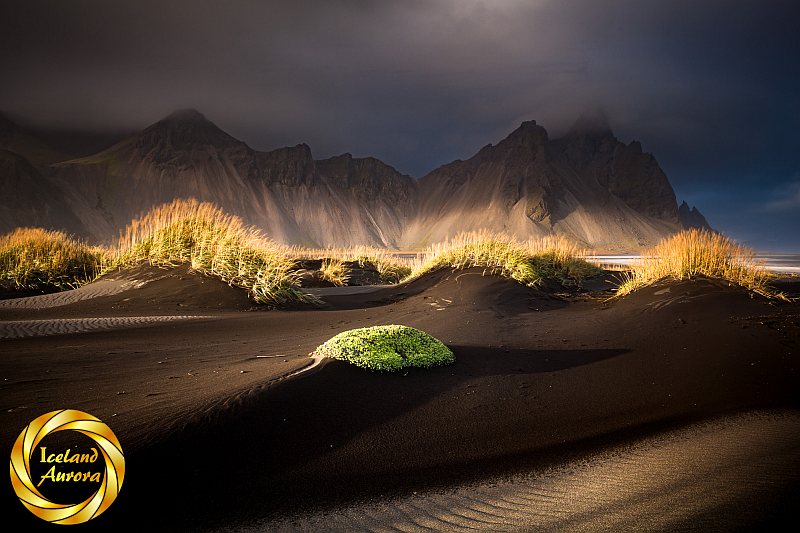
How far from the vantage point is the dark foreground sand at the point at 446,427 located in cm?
255

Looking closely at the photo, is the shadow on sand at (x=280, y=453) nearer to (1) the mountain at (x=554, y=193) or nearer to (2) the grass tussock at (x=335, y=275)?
(2) the grass tussock at (x=335, y=275)

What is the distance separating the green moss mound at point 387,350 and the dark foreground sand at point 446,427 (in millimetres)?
180

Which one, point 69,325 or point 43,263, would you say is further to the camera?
point 43,263

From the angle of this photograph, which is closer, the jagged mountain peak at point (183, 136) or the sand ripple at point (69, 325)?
the sand ripple at point (69, 325)

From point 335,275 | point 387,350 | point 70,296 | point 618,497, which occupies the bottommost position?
point 618,497

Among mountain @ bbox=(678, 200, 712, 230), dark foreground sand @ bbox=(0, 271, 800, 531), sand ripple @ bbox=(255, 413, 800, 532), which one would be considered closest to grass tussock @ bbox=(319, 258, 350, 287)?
dark foreground sand @ bbox=(0, 271, 800, 531)

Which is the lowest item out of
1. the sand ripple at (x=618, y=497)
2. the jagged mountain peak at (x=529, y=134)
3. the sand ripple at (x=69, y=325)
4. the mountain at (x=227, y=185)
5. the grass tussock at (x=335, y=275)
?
the sand ripple at (x=618, y=497)

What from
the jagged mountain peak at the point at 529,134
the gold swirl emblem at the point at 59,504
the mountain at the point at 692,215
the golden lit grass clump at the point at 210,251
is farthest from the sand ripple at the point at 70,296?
the mountain at the point at 692,215

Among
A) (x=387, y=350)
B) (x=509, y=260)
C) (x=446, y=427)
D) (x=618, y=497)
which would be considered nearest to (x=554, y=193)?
(x=509, y=260)

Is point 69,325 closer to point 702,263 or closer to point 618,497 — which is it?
point 618,497

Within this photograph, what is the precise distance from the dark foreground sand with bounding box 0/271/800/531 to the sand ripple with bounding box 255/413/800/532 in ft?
0.04

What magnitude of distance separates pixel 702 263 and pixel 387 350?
28.1 ft

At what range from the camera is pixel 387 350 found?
5.09m

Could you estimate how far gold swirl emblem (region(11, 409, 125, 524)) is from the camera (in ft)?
7.45
